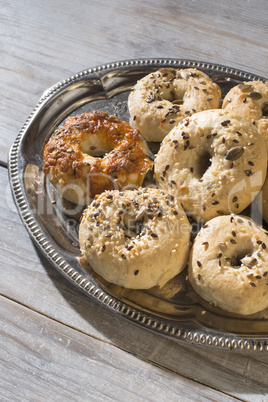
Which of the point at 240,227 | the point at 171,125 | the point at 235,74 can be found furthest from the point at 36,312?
the point at 235,74

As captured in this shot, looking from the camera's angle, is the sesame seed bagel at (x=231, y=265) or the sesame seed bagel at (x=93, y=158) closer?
the sesame seed bagel at (x=231, y=265)

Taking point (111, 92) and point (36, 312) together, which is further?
point (111, 92)

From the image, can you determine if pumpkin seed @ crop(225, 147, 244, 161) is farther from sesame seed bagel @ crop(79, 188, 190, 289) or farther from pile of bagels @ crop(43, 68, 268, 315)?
sesame seed bagel @ crop(79, 188, 190, 289)

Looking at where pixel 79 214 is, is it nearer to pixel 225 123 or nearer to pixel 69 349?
pixel 69 349

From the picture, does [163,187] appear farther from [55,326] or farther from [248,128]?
[55,326]

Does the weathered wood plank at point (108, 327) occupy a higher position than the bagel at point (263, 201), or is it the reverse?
the bagel at point (263, 201)

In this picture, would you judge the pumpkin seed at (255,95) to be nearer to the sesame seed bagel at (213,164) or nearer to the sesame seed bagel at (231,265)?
the sesame seed bagel at (213,164)

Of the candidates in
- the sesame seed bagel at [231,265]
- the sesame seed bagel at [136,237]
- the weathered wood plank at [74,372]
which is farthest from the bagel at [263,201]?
the weathered wood plank at [74,372]
